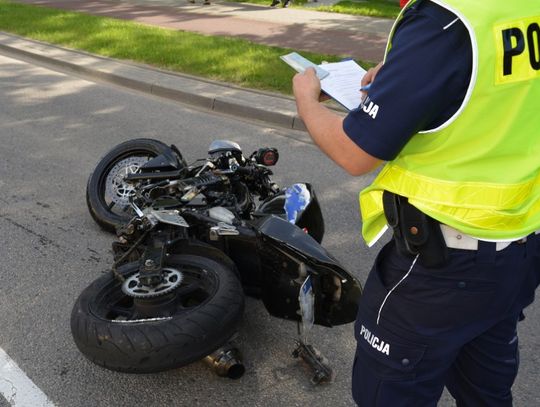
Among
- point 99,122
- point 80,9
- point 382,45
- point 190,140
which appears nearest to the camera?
point 190,140

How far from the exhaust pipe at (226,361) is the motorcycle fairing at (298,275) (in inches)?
11.7

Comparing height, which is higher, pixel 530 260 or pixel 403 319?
pixel 530 260

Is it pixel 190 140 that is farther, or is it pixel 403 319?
pixel 190 140

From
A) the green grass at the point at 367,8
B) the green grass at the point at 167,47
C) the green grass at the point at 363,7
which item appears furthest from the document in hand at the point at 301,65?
the green grass at the point at 367,8

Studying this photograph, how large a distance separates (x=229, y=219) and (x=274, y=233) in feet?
1.51

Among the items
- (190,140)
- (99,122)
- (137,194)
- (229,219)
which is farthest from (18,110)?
(229,219)

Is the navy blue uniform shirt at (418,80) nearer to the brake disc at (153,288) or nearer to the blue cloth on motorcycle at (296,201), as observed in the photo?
the brake disc at (153,288)

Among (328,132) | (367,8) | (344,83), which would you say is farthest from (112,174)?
(367,8)

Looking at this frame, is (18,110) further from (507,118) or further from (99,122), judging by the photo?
(507,118)

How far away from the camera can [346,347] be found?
312cm

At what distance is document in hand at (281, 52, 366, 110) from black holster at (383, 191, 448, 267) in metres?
0.34

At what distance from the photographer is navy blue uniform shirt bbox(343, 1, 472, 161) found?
131 centimetres

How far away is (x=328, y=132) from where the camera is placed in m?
1.54

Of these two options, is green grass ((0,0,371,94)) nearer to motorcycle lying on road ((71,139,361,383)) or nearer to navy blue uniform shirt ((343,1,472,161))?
motorcycle lying on road ((71,139,361,383))
